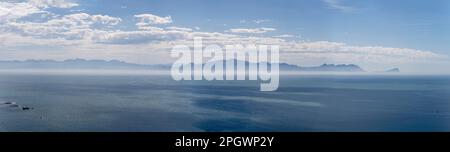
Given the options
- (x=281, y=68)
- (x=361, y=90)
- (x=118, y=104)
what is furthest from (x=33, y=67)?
(x=361, y=90)

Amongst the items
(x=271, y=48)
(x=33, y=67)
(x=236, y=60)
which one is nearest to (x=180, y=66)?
(x=236, y=60)

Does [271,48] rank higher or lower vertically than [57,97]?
higher
